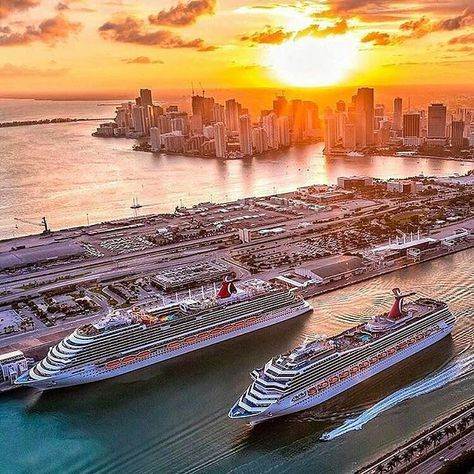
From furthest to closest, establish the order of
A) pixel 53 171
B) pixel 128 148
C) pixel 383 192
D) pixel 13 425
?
pixel 128 148 → pixel 53 171 → pixel 383 192 → pixel 13 425

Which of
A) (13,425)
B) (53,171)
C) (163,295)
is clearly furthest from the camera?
(53,171)

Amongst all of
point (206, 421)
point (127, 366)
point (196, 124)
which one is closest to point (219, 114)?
point (196, 124)

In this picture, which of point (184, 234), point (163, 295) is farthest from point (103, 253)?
point (163, 295)

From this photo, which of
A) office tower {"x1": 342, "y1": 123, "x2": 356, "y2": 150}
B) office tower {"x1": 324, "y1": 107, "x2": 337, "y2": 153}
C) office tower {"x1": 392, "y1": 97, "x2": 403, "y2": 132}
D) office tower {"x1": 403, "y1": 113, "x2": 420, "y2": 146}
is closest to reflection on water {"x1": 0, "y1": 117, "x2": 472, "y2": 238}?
office tower {"x1": 324, "y1": 107, "x2": 337, "y2": 153}

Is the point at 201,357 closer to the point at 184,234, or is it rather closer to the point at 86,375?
the point at 86,375

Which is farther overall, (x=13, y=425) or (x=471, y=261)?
(x=471, y=261)

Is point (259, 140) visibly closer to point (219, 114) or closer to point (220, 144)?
point (220, 144)
